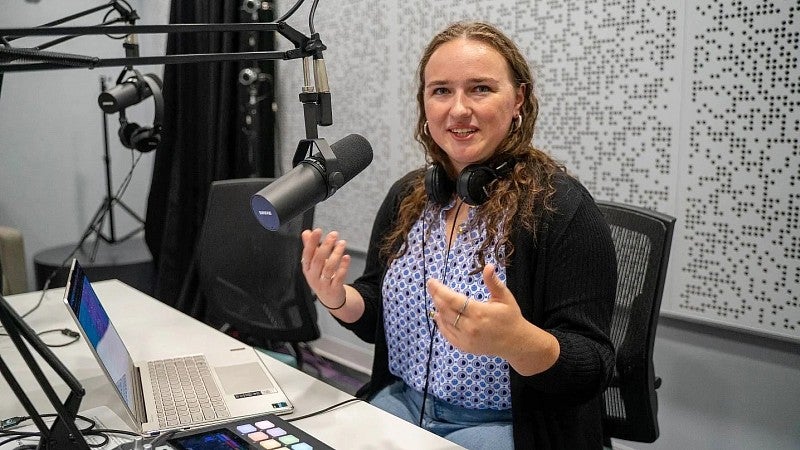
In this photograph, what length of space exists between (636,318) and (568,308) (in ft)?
0.97

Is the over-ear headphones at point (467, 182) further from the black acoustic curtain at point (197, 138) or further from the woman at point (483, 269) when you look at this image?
the black acoustic curtain at point (197, 138)

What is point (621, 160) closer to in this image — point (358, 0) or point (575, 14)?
point (575, 14)

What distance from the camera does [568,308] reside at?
1.33 metres

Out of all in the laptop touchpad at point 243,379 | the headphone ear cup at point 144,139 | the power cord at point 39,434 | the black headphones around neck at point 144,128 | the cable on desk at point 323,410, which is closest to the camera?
the power cord at point 39,434

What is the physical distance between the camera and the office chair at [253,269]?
2.34 meters

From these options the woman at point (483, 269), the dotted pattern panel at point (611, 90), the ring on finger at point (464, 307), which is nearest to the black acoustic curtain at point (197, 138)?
the dotted pattern panel at point (611, 90)

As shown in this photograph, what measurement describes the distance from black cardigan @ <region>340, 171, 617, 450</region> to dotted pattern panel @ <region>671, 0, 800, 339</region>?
2.57ft

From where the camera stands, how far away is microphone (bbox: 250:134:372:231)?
34.7 inches

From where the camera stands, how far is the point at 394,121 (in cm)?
302

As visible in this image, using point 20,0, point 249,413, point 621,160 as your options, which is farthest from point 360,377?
point 20,0

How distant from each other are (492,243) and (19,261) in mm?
2937

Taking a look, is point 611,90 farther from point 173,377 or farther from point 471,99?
point 173,377

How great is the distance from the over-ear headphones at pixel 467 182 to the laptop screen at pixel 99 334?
71cm

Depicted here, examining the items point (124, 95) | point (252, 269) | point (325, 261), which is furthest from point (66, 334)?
point (325, 261)
